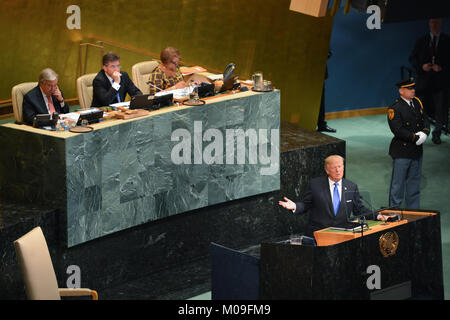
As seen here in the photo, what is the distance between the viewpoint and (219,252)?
222 inches

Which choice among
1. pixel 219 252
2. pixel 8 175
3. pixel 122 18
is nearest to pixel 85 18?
pixel 122 18

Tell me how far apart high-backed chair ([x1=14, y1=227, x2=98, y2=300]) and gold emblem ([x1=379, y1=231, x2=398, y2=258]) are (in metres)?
1.98

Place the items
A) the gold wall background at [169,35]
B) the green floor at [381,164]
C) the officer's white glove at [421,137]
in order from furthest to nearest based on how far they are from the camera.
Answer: the gold wall background at [169,35] → the green floor at [381,164] → the officer's white glove at [421,137]

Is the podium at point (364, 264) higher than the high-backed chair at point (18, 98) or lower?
lower

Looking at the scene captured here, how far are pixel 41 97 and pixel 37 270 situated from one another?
1873 mm

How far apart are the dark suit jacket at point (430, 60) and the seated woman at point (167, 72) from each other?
431 centimetres

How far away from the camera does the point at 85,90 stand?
7352 millimetres

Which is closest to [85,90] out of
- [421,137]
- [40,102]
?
[40,102]

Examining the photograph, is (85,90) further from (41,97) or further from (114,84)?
(41,97)

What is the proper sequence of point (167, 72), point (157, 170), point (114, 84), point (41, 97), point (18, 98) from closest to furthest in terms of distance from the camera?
point (157, 170) < point (41, 97) < point (18, 98) < point (114, 84) < point (167, 72)

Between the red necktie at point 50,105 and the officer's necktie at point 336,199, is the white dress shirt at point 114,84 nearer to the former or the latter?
the red necktie at point 50,105

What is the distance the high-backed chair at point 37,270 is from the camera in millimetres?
5129

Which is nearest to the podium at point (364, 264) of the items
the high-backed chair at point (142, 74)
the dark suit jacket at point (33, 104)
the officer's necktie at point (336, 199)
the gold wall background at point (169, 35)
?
the officer's necktie at point (336, 199)

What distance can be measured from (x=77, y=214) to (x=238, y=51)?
462cm
